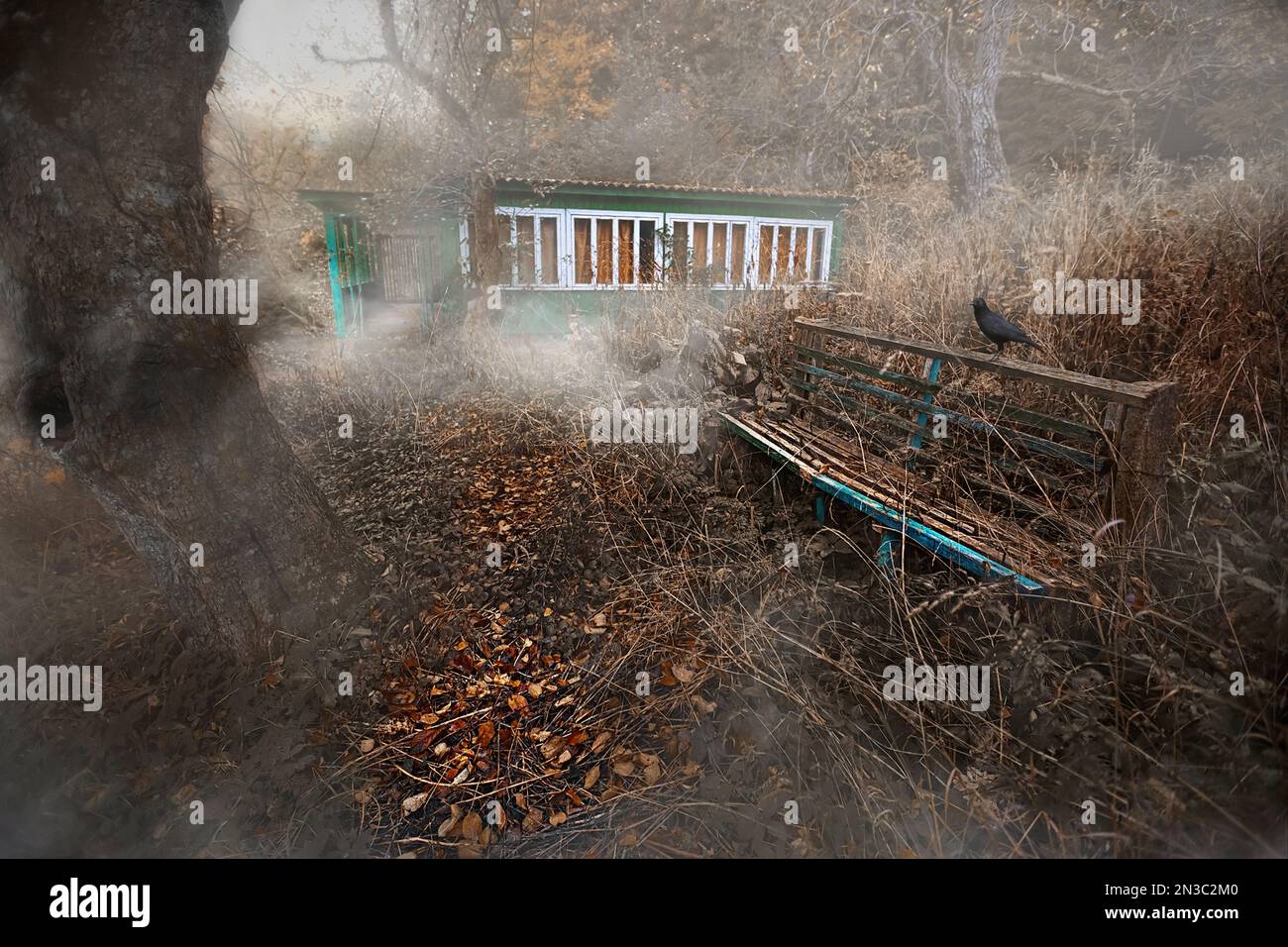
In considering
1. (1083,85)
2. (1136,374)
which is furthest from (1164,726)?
(1083,85)

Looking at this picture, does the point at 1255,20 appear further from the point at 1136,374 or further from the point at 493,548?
the point at 493,548

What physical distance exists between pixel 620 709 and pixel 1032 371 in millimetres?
2365

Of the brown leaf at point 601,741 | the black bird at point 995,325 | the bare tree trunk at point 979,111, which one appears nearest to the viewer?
the brown leaf at point 601,741

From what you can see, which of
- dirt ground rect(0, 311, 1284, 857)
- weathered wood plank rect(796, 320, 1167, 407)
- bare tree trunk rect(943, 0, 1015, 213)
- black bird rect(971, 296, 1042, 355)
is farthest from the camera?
bare tree trunk rect(943, 0, 1015, 213)

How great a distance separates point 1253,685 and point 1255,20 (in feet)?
41.2

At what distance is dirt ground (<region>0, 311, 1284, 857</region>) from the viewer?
6.14 ft

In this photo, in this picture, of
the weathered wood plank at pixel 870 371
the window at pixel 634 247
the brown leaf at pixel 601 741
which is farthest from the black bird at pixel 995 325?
the window at pixel 634 247

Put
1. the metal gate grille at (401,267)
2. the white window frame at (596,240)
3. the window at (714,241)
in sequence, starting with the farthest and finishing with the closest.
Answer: the metal gate grille at (401,267) → the window at (714,241) → the white window frame at (596,240)

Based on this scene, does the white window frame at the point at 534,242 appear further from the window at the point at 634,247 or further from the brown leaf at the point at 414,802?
the brown leaf at the point at 414,802

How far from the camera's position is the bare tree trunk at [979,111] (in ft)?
→ 36.5

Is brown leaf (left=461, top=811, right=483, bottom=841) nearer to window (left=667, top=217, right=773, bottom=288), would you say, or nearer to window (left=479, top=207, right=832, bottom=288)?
window (left=479, top=207, right=832, bottom=288)

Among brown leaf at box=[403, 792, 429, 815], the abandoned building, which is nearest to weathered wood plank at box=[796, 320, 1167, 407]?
brown leaf at box=[403, 792, 429, 815]

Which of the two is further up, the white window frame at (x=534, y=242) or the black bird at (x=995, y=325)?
the white window frame at (x=534, y=242)

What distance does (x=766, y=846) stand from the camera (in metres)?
2.08
